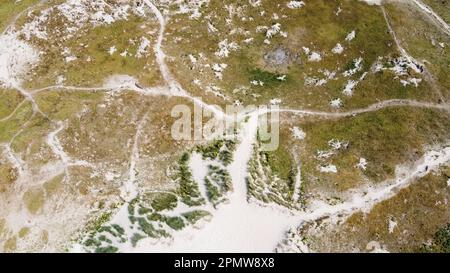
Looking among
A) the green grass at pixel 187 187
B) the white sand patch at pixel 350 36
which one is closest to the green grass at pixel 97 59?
the green grass at pixel 187 187

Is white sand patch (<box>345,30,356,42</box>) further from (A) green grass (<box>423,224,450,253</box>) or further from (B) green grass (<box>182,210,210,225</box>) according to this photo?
(B) green grass (<box>182,210,210,225</box>)

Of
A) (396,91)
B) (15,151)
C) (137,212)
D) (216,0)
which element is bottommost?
(137,212)

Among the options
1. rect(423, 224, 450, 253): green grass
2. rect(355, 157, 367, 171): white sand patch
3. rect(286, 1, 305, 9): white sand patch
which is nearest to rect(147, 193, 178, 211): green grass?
rect(355, 157, 367, 171): white sand patch

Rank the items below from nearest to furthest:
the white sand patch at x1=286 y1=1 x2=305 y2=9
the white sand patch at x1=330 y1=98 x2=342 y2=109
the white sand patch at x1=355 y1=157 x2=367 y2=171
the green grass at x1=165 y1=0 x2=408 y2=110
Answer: the white sand patch at x1=355 y1=157 x2=367 y2=171
the white sand patch at x1=330 y1=98 x2=342 y2=109
the green grass at x1=165 y1=0 x2=408 y2=110
the white sand patch at x1=286 y1=1 x2=305 y2=9

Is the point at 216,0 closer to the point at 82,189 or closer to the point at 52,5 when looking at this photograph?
the point at 52,5

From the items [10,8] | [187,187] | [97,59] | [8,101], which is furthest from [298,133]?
[10,8]

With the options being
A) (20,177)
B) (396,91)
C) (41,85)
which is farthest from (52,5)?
(396,91)

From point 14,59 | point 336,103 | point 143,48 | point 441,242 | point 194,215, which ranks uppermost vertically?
point 143,48

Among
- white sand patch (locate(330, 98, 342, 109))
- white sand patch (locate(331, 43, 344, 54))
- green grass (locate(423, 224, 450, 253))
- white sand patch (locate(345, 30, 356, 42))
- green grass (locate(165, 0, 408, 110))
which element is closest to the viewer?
green grass (locate(423, 224, 450, 253))

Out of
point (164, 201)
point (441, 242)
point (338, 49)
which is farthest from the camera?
point (338, 49)

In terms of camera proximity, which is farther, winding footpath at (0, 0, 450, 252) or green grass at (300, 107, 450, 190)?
green grass at (300, 107, 450, 190)

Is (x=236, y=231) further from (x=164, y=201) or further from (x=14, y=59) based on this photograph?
Answer: (x=14, y=59)
